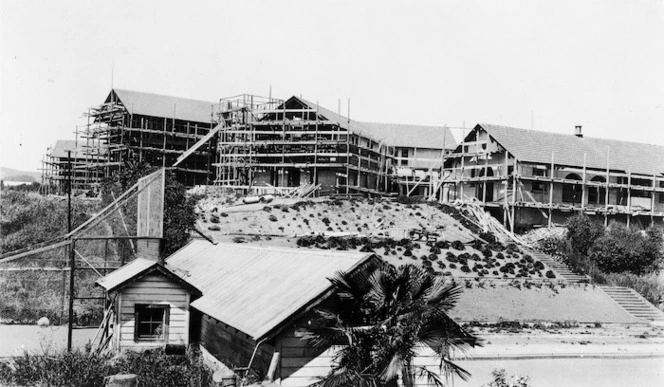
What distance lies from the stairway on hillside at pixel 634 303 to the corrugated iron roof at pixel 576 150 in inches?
662

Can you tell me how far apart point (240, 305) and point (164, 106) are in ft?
187

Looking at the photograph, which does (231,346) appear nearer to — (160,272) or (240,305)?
(240,305)

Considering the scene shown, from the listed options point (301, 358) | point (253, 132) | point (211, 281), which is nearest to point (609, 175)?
point (253, 132)

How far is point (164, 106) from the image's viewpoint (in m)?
71.1

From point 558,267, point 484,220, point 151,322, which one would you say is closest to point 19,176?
point 484,220

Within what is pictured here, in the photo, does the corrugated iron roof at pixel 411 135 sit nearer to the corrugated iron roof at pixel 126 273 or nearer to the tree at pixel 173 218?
the tree at pixel 173 218

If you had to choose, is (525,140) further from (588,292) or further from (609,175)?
(588,292)

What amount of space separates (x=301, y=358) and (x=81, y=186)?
6418 centimetres

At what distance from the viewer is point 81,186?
73500 mm

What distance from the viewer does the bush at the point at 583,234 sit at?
4700 cm

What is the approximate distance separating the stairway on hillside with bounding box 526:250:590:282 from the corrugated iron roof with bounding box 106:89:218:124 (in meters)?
37.7

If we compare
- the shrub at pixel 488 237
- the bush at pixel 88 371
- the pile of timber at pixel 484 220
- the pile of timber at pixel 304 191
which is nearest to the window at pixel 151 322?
the bush at pixel 88 371

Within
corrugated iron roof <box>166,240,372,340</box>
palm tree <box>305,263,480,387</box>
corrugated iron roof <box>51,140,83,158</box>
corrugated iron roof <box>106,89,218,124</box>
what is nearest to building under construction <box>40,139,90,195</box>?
corrugated iron roof <box>51,140,83,158</box>

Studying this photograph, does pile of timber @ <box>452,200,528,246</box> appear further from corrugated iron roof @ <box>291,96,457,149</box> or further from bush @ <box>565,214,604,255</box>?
corrugated iron roof @ <box>291,96,457,149</box>
